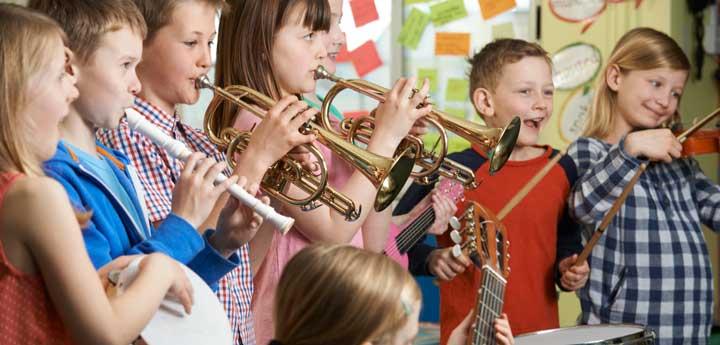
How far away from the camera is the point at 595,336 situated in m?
2.22

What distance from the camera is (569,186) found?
115 inches

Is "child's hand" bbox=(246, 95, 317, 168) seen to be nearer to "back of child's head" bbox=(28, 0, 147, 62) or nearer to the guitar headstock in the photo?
"back of child's head" bbox=(28, 0, 147, 62)

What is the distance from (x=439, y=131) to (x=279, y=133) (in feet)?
1.53

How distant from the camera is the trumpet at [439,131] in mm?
2271

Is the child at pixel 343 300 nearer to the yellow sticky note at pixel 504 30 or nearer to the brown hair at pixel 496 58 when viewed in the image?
the brown hair at pixel 496 58

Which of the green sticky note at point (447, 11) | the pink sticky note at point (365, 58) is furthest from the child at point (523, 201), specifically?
the pink sticky note at point (365, 58)

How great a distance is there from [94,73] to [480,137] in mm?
1016

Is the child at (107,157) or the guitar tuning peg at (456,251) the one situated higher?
the child at (107,157)

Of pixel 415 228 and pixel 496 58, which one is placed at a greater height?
pixel 496 58

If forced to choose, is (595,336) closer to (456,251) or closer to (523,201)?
(456,251)

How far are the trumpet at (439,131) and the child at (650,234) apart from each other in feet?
1.70

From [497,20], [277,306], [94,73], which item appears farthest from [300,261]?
[497,20]

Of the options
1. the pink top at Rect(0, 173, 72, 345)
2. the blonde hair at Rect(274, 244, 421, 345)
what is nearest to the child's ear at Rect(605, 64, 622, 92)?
the blonde hair at Rect(274, 244, 421, 345)

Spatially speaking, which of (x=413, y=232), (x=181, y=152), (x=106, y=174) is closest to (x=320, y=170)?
(x=181, y=152)
